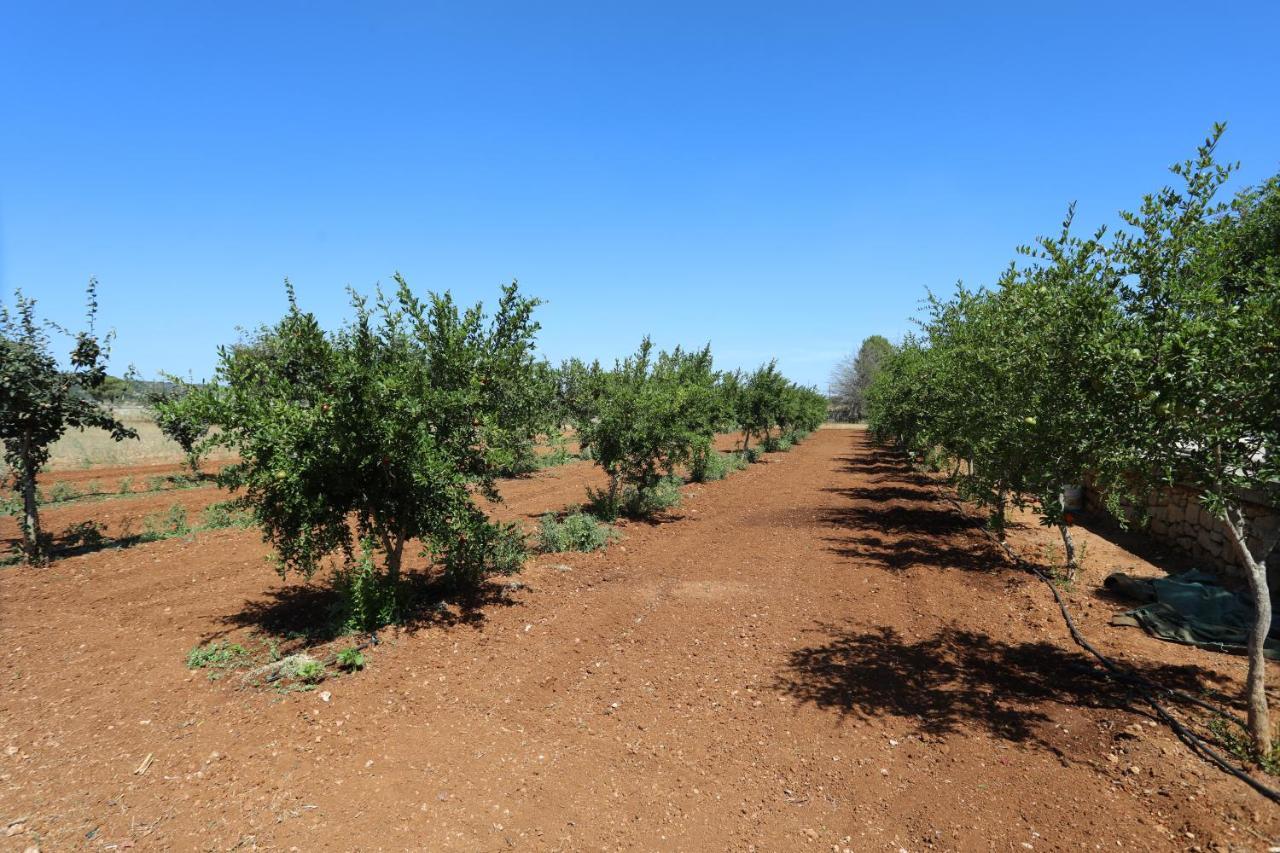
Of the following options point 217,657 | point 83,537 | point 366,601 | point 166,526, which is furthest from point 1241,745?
point 166,526

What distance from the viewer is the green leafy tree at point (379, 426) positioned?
6008 millimetres

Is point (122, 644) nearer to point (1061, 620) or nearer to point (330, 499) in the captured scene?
point (330, 499)

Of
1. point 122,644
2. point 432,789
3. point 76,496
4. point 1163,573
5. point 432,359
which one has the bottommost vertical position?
point 1163,573

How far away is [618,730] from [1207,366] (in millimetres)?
5205

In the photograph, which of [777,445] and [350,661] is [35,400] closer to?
[350,661]

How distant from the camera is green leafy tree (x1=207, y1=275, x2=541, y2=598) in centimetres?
601

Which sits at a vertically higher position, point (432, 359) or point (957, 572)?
point (432, 359)

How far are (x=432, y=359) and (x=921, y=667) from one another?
6.65 metres

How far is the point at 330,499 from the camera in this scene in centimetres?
658

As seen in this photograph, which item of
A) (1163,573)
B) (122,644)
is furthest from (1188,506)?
(122,644)

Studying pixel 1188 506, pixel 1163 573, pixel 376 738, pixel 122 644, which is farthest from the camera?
pixel 1188 506

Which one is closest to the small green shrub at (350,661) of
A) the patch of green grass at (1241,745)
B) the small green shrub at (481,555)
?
the small green shrub at (481,555)

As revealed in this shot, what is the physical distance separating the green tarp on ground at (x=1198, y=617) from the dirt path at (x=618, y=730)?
0.38m

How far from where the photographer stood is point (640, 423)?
12906 millimetres
